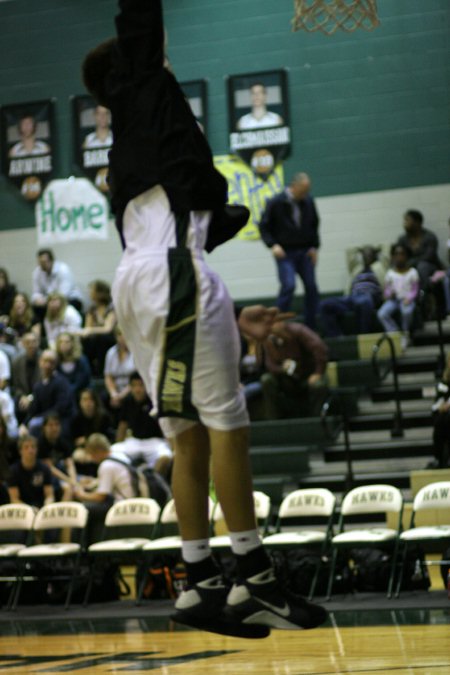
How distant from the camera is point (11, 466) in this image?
10930 mm

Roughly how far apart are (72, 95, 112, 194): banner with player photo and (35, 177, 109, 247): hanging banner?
2.13 feet

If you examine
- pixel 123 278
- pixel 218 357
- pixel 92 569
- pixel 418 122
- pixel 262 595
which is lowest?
pixel 92 569

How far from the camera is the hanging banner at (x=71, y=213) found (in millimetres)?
14742

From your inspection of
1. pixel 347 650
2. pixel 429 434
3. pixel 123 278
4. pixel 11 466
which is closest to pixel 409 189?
pixel 429 434

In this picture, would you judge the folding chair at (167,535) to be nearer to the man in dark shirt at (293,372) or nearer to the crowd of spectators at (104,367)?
A: the crowd of spectators at (104,367)

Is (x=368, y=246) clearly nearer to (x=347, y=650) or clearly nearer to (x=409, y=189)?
(x=409, y=189)

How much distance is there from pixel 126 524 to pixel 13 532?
3.58ft

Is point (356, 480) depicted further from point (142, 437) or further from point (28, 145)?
point (28, 145)

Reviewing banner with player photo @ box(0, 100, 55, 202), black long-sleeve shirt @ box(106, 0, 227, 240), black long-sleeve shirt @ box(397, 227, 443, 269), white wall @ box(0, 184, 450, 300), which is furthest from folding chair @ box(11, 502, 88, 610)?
banner with player photo @ box(0, 100, 55, 202)

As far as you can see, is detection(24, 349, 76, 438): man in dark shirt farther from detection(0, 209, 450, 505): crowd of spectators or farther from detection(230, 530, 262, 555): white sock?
detection(230, 530, 262, 555): white sock

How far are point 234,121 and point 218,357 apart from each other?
1291cm

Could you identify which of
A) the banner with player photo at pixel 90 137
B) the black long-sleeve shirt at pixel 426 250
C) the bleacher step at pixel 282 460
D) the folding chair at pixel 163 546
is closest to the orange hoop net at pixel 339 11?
the folding chair at pixel 163 546

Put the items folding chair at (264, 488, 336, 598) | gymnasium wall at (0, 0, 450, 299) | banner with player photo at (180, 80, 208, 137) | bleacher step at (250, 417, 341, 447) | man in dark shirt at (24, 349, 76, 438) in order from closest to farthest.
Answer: folding chair at (264, 488, 336, 598) < bleacher step at (250, 417, 341, 447) < man in dark shirt at (24, 349, 76, 438) < gymnasium wall at (0, 0, 450, 299) < banner with player photo at (180, 80, 208, 137)

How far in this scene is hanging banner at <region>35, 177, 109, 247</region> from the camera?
48.4ft
